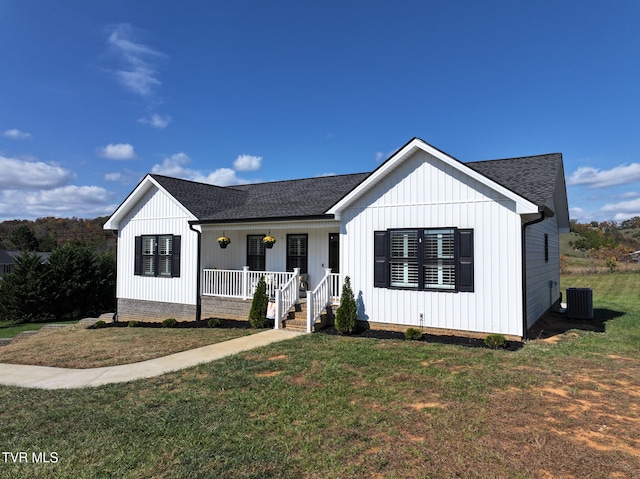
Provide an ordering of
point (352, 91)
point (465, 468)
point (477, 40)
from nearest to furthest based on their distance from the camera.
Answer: point (465, 468) < point (477, 40) < point (352, 91)

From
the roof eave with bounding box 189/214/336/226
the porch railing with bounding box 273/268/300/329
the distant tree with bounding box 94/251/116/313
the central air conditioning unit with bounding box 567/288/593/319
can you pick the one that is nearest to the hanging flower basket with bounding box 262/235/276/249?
the roof eave with bounding box 189/214/336/226

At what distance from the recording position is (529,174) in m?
10.4

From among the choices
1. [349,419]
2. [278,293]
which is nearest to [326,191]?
[278,293]

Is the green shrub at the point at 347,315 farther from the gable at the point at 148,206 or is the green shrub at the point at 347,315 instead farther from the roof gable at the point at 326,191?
the gable at the point at 148,206

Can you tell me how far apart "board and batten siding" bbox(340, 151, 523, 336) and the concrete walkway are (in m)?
3.40

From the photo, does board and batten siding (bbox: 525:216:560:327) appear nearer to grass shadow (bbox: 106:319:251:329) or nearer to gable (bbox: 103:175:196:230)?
grass shadow (bbox: 106:319:251:329)

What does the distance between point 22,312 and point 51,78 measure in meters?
14.8

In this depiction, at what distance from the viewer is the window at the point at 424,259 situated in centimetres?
892

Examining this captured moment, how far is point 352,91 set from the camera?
1733 cm

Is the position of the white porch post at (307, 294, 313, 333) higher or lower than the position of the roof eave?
lower

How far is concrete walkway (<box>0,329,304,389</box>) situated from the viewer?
6488 mm

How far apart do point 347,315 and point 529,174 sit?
6.36 metres

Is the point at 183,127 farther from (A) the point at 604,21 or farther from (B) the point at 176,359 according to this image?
(A) the point at 604,21

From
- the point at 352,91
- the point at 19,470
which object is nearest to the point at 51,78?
the point at 352,91
